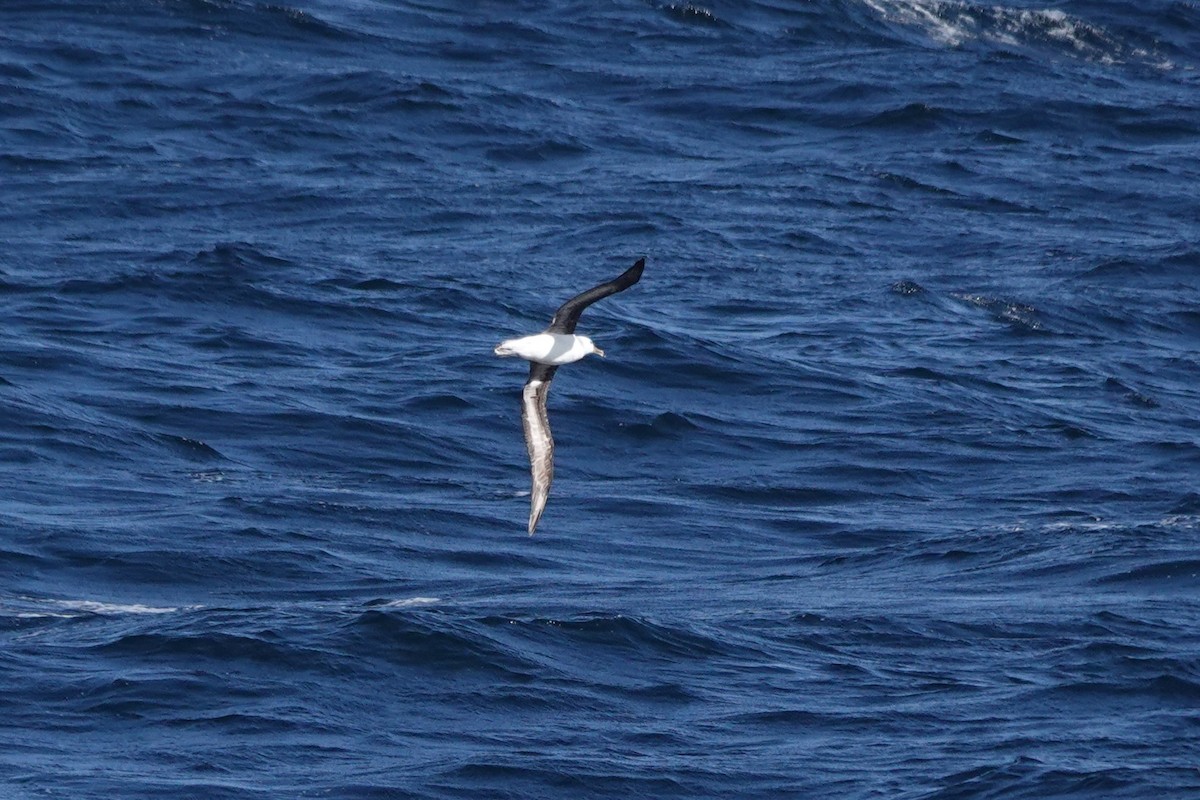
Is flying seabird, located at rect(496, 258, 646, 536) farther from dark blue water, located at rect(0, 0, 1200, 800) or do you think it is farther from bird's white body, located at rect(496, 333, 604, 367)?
dark blue water, located at rect(0, 0, 1200, 800)

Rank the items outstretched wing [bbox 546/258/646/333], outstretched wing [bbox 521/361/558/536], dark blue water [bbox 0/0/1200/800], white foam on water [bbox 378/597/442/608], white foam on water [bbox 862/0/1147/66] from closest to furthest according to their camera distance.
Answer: outstretched wing [bbox 546/258/646/333] < outstretched wing [bbox 521/361/558/536] < dark blue water [bbox 0/0/1200/800] < white foam on water [bbox 378/597/442/608] < white foam on water [bbox 862/0/1147/66]

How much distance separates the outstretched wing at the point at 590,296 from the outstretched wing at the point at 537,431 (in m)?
→ 0.49

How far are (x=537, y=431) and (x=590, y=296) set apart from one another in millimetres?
1881

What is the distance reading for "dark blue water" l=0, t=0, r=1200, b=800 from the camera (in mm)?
19047

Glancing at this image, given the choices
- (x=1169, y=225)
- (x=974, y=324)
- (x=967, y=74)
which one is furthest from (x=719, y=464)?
(x=967, y=74)

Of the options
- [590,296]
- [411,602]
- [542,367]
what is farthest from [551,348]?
[411,602]

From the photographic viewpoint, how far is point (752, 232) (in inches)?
1230

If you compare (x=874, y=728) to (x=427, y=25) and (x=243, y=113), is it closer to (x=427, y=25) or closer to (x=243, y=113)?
(x=243, y=113)

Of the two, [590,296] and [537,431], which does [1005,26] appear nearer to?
[537,431]

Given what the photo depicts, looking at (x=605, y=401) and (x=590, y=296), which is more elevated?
(x=590, y=296)

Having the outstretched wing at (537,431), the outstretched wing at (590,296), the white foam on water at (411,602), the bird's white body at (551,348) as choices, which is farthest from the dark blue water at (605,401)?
the outstretched wing at (590,296)

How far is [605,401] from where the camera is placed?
88.0ft

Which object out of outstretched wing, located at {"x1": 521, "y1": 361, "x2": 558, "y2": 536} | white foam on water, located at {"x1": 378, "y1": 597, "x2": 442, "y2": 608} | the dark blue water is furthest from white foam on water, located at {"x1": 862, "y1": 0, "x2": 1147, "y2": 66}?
outstretched wing, located at {"x1": 521, "y1": 361, "x2": 558, "y2": 536}

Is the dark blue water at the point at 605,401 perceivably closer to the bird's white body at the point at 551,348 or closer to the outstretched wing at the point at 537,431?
the outstretched wing at the point at 537,431
